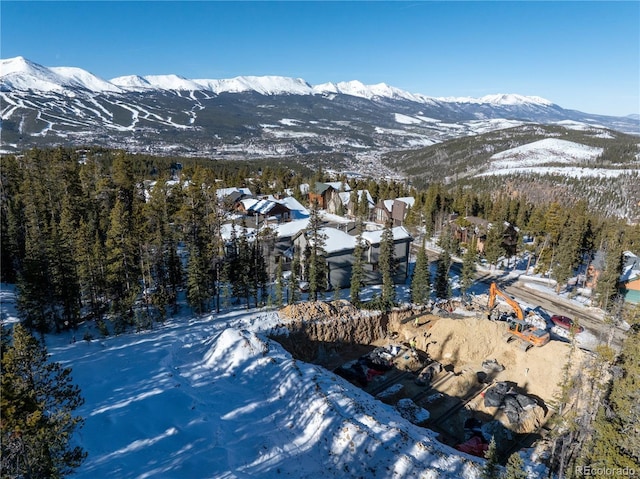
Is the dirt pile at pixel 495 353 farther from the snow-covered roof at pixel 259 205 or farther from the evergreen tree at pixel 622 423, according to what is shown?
the snow-covered roof at pixel 259 205

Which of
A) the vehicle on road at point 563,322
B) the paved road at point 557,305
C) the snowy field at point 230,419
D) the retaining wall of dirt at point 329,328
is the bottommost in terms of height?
the paved road at point 557,305

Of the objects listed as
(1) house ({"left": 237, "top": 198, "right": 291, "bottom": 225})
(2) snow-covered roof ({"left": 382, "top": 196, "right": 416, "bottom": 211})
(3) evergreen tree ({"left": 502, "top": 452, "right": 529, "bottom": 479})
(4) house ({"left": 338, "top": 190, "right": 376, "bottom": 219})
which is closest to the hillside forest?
(1) house ({"left": 237, "top": 198, "right": 291, "bottom": 225})

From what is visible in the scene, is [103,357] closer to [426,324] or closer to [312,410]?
[312,410]

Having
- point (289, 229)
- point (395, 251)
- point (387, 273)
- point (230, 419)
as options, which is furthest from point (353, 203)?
point (230, 419)

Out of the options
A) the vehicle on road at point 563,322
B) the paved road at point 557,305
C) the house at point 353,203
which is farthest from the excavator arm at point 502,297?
the house at point 353,203

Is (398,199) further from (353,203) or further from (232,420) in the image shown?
(232,420)

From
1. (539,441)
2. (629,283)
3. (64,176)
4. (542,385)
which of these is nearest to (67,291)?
(64,176)

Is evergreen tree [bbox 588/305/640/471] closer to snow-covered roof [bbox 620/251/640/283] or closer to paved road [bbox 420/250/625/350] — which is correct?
paved road [bbox 420/250/625/350]
